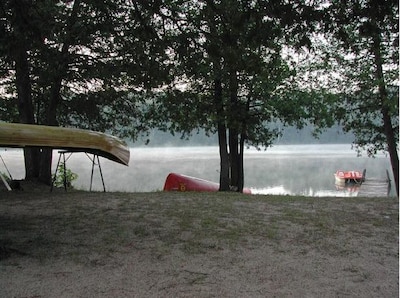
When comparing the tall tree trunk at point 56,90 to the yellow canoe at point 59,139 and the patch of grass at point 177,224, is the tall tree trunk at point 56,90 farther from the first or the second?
the yellow canoe at point 59,139

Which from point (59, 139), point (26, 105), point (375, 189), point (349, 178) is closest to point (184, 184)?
point (26, 105)

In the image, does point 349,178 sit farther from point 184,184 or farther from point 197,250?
point 197,250

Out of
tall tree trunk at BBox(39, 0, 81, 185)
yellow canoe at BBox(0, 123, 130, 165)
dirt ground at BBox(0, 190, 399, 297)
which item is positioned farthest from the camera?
tall tree trunk at BBox(39, 0, 81, 185)

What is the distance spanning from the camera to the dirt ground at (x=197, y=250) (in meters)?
3.79

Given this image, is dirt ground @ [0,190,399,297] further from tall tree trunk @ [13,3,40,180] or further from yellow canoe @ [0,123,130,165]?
tall tree trunk @ [13,3,40,180]

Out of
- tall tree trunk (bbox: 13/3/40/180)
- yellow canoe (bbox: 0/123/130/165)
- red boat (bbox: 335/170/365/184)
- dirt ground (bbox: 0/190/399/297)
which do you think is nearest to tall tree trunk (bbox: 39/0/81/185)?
tall tree trunk (bbox: 13/3/40/180)

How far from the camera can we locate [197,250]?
5.13 metres

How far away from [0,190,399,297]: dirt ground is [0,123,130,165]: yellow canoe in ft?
3.97

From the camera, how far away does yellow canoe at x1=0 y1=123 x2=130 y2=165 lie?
15.2 ft

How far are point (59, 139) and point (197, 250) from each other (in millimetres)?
2179

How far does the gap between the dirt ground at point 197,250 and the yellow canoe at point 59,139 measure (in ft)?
3.97

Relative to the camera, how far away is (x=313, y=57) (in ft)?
51.5

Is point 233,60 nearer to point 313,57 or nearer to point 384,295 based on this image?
point 384,295

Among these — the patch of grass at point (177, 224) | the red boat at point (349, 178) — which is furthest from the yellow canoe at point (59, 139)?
the red boat at point (349, 178)
